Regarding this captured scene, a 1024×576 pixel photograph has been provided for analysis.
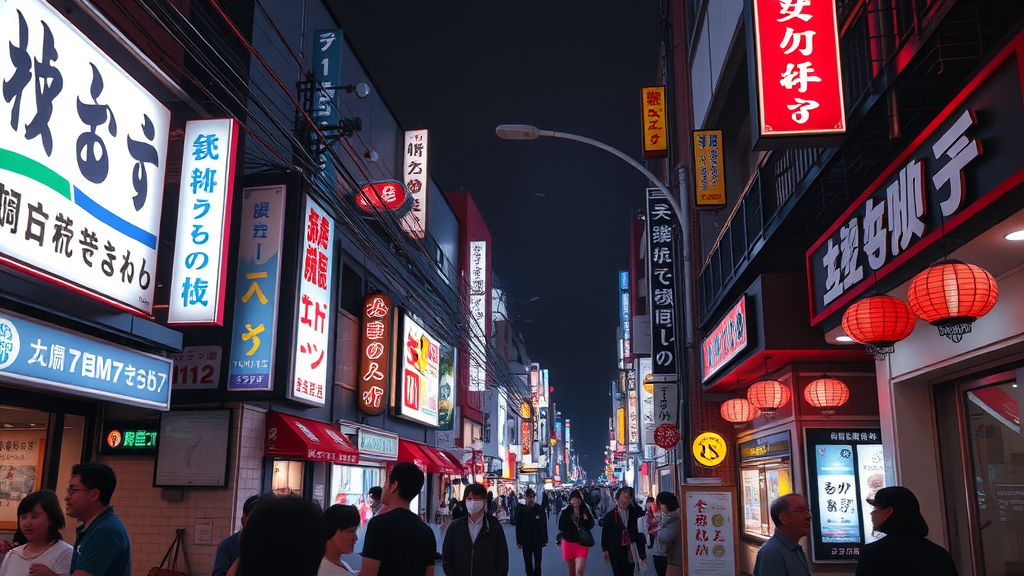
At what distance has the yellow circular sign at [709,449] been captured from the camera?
577 inches

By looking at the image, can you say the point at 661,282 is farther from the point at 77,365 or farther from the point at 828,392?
the point at 77,365

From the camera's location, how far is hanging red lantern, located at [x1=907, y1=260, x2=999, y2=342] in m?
5.80

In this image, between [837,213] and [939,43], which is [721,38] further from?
[939,43]

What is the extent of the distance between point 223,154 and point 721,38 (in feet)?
35.3

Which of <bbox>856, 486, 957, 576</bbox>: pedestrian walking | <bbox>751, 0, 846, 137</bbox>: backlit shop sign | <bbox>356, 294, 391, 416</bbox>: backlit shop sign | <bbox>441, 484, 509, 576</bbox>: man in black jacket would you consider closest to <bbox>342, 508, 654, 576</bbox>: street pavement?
<bbox>356, 294, 391, 416</bbox>: backlit shop sign

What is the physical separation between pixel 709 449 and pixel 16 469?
1152cm

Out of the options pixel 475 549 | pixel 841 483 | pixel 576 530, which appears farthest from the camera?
pixel 576 530

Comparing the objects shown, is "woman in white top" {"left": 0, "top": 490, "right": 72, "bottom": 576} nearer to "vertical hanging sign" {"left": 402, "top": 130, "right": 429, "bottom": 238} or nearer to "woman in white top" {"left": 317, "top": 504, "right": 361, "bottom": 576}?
"woman in white top" {"left": 317, "top": 504, "right": 361, "bottom": 576}

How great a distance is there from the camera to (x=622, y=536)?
1362 centimetres

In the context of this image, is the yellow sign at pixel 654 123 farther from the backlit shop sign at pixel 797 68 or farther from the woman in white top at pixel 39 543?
the woman in white top at pixel 39 543

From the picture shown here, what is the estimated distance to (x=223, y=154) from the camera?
12664 mm

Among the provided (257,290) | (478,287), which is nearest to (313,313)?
(257,290)

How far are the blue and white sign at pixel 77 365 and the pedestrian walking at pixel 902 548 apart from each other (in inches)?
311

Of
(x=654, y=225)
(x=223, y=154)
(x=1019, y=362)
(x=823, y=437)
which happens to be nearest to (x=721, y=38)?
(x=654, y=225)
